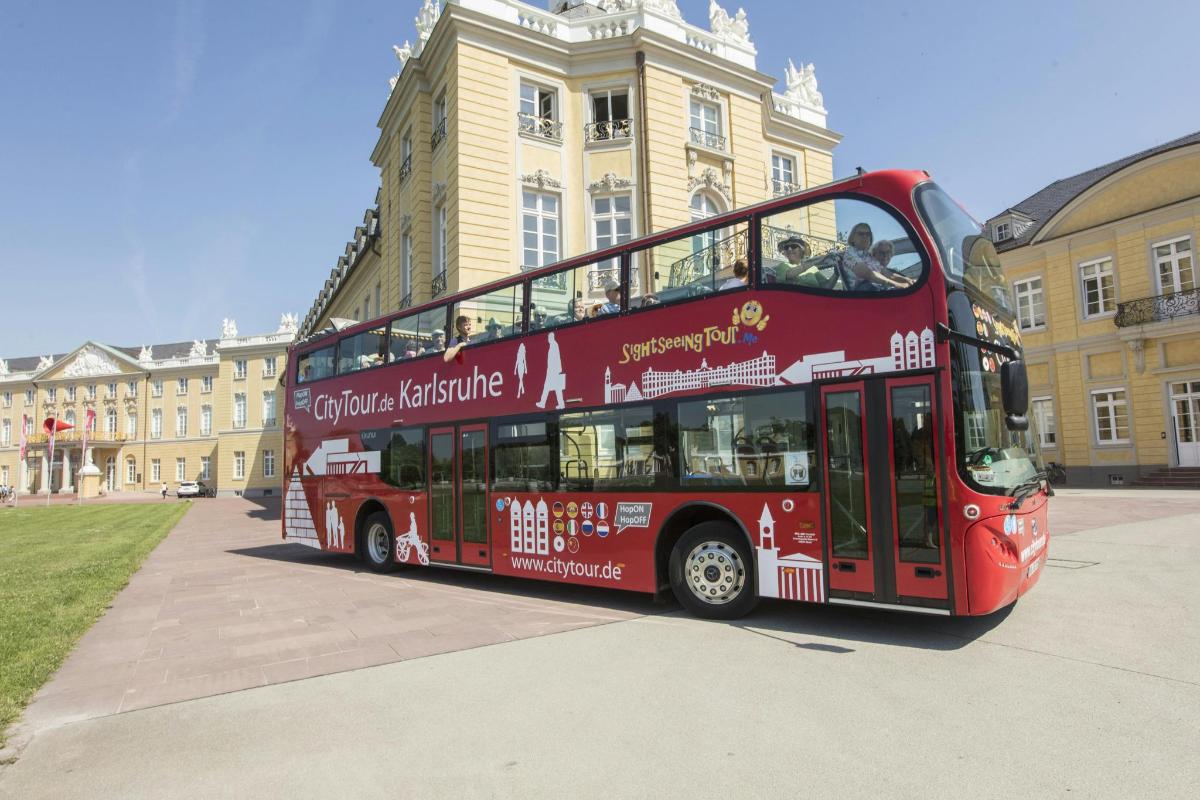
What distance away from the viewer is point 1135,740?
3.72m

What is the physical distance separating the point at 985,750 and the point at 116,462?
85659 millimetres

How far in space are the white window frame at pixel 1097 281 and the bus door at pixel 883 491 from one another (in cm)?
2580

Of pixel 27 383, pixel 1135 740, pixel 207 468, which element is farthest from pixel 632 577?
pixel 27 383

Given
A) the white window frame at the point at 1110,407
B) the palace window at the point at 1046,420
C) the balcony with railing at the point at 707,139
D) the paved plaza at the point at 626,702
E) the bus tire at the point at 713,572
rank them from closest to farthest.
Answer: the paved plaza at the point at 626,702 → the bus tire at the point at 713,572 → the balcony with railing at the point at 707,139 → the white window frame at the point at 1110,407 → the palace window at the point at 1046,420

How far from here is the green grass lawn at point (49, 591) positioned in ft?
18.4

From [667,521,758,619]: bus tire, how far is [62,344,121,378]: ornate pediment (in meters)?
84.7

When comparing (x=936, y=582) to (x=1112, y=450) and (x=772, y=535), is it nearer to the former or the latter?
(x=772, y=535)

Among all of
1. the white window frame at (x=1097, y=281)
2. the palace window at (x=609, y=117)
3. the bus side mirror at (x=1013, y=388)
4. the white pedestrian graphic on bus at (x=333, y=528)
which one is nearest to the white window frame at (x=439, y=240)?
the palace window at (x=609, y=117)

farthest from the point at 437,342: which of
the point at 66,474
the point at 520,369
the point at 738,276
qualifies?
the point at 66,474

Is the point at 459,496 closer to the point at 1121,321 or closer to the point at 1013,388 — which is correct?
the point at 1013,388

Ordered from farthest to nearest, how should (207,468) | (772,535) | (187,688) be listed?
1. (207,468)
2. (772,535)
3. (187,688)

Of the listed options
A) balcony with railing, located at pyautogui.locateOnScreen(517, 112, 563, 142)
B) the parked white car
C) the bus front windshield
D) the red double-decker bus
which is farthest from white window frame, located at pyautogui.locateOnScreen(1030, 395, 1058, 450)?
the parked white car

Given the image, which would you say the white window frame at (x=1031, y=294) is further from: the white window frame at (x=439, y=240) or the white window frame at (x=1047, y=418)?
the white window frame at (x=439, y=240)

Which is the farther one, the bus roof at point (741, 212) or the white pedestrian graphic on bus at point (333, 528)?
the white pedestrian graphic on bus at point (333, 528)
